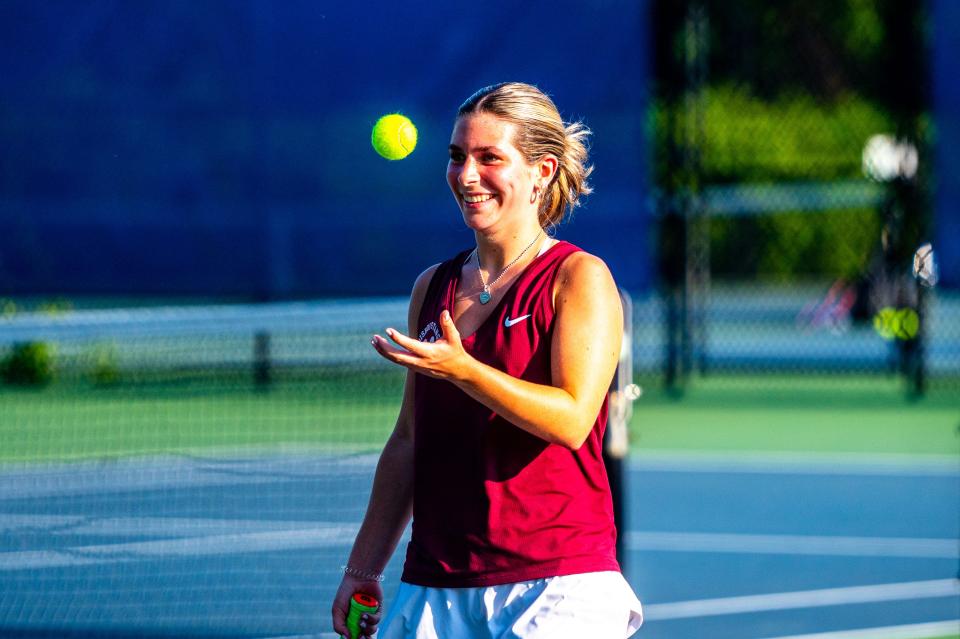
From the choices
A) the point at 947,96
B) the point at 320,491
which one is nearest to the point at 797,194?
the point at 947,96

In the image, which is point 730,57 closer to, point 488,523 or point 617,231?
point 617,231

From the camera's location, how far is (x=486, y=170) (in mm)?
2521

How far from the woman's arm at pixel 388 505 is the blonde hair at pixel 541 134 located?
0.26 metres

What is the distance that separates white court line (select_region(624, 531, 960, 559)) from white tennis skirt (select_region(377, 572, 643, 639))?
417 cm

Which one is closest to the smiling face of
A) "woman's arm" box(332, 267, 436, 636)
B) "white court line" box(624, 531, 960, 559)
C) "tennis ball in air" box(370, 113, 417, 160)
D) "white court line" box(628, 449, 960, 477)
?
"woman's arm" box(332, 267, 436, 636)

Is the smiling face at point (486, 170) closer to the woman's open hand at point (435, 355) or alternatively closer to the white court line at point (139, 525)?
the woman's open hand at point (435, 355)

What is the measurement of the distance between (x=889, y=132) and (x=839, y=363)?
5.74 feet

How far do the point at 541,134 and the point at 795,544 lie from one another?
461 cm

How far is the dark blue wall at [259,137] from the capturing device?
6.77m

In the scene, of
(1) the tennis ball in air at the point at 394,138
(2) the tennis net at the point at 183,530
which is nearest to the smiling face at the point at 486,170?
(1) the tennis ball in air at the point at 394,138

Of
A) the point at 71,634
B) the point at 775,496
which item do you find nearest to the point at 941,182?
the point at 775,496

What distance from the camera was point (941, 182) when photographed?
381 inches

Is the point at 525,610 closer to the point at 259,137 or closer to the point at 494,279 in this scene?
the point at 494,279

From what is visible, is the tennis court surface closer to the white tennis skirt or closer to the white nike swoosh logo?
the white tennis skirt
